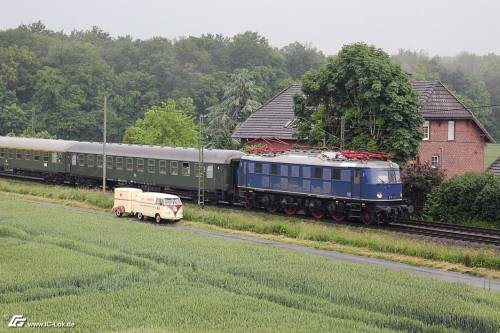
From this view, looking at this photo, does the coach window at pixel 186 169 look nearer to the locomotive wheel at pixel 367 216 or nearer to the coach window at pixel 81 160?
the coach window at pixel 81 160

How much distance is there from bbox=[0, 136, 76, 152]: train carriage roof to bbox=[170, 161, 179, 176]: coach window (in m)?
12.5

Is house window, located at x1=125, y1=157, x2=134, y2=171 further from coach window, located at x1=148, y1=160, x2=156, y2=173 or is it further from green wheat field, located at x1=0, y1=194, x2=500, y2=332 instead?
green wheat field, located at x1=0, y1=194, x2=500, y2=332

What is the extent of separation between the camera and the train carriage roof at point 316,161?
37.3m

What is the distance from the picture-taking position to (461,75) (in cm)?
12569

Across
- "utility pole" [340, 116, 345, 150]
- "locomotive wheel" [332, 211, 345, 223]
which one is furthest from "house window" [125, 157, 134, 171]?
"locomotive wheel" [332, 211, 345, 223]

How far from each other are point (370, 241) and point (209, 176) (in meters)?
16.8

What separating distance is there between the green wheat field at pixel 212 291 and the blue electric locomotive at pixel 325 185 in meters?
9.05

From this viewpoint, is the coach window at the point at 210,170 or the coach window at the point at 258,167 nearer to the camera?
the coach window at the point at 258,167

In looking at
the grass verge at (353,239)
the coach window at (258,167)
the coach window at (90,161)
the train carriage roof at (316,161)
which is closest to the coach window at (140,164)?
the coach window at (90,161)

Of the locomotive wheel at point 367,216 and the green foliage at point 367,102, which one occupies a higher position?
the green foliage at point 367,102

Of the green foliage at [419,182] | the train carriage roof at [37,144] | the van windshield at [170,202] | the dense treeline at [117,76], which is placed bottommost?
the van windshield at [170,202]

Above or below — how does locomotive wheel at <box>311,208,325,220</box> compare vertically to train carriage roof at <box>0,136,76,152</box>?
below

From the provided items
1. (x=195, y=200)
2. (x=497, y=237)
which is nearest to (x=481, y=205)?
(x=497, y=237)

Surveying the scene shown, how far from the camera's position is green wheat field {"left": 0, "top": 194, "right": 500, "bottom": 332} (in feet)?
60.6
